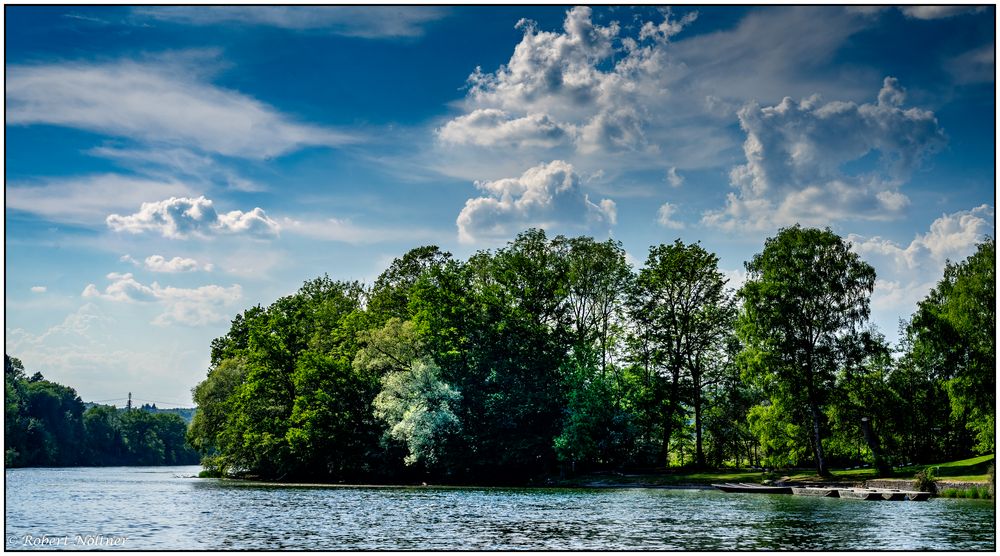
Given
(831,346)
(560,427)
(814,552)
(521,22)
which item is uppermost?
(521,22)

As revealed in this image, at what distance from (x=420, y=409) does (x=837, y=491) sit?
30.7m

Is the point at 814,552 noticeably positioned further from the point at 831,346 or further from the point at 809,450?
the point at 809,450

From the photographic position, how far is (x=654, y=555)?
77.5ft

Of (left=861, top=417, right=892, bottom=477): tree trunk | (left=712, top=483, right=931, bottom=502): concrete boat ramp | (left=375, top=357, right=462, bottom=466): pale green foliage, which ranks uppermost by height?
(left=375, top=357, right=462, bottom=466): pale green foliage

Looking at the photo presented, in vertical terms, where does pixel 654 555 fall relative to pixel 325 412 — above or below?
below

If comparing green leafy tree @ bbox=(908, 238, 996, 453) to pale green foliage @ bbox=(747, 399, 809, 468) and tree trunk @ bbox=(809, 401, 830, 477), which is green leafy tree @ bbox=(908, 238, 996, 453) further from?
pale green foliage @ bbox=(747, 399, 809, 468)

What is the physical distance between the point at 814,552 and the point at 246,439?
193 feet

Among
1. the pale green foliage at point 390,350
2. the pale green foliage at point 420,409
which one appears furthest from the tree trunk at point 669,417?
the pale green foliage at point 390,350

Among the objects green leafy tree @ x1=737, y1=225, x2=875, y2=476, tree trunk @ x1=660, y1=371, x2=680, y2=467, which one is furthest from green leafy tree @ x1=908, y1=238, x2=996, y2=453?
tree trunk @ x1=660, y1=371, x2=680, y2=467

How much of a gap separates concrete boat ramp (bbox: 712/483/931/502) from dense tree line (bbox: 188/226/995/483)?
693cm

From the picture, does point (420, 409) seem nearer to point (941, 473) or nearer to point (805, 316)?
point (805, 316)

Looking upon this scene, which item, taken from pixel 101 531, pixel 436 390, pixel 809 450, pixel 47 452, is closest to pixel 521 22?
pixel 101 531

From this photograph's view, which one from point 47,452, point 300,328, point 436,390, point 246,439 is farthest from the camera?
point 47,452

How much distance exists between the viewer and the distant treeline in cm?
13825
